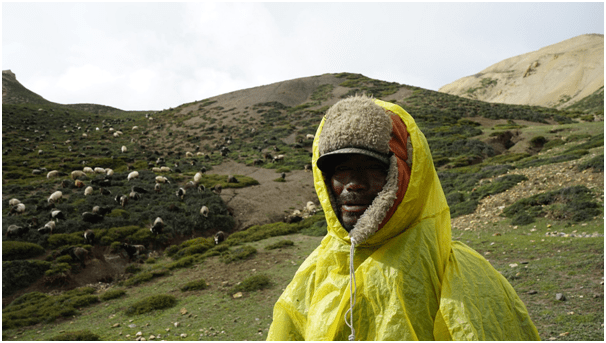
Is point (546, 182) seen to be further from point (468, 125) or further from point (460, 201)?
point (468, 125)

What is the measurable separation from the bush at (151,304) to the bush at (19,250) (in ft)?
24.1

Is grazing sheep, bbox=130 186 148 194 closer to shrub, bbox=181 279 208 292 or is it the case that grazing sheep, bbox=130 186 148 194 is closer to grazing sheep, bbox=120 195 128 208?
grazing sheep, bbox=120 195 128 208

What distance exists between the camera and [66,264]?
12.4 m

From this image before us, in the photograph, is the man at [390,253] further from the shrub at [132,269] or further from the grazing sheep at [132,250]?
the grazing sheep at [132,250]

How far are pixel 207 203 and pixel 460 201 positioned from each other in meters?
14.3

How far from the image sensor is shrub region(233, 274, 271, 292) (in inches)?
371

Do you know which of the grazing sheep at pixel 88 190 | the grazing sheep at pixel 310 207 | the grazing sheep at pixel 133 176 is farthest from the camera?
the grazing sheep at pixel 133 176

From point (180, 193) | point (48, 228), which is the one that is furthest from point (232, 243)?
point (48, 228)

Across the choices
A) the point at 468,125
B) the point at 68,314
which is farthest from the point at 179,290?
the point at 468,125

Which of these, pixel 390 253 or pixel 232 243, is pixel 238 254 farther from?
pixel 390 253

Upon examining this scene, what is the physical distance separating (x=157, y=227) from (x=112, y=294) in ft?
19.3

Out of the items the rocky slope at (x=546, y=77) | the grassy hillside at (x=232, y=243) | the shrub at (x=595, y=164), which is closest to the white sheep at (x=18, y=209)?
the grassy hillside at (x=232, y=243)

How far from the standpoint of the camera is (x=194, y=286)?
33.8ft

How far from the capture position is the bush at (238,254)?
12.3m
